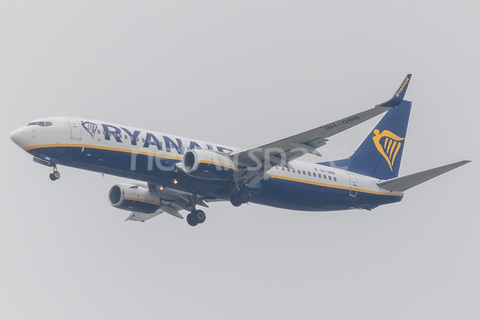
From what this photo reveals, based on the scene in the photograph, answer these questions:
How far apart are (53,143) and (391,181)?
19.1 meters

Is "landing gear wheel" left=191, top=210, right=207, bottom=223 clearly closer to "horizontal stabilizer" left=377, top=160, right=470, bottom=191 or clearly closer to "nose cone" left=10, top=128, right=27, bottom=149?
"horizontal stabilizer" left=377, top=160, right=470, bottom=191

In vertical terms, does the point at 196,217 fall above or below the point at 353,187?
below

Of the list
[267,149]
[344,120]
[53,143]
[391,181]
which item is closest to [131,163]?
[53,143]

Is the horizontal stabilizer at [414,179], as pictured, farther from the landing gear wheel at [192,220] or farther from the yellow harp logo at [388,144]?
the landing gear wheel at [192,220]

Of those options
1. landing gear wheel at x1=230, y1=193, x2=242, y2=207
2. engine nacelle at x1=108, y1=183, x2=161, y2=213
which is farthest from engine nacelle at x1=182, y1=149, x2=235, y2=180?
engine nacelle at x1=108, y1=183, x2=161, y2=213

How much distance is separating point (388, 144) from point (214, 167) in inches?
584

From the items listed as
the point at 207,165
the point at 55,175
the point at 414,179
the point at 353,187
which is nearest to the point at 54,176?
the point at 55,175

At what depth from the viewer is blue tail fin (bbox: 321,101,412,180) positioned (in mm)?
45281

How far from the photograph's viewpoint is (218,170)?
122 feet

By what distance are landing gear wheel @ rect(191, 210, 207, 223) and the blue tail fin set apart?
323 inches

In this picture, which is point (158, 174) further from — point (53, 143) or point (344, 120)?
point (344, 120)

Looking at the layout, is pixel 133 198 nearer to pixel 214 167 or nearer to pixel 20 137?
pixel 214 167

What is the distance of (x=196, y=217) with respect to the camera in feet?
140

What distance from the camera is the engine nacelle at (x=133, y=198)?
42375 mm
